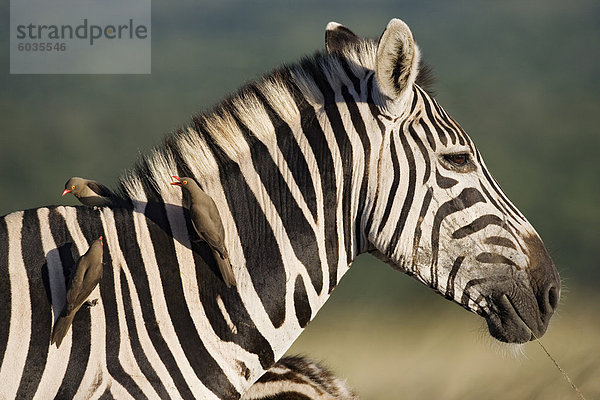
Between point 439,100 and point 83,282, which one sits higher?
point 439,100

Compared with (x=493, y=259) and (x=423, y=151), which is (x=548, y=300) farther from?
(x=423, y=151)

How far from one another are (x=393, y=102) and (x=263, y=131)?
0.70m

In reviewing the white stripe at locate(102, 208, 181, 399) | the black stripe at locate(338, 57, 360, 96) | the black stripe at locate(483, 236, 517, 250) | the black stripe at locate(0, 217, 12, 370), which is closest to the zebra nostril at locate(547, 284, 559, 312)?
the black stripe at locate(483, 236, 517, 250)

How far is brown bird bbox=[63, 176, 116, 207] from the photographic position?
3.91 m

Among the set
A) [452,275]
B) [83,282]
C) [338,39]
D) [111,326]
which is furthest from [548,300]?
[83,282]

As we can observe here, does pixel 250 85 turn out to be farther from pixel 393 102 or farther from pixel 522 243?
pixel 522 243

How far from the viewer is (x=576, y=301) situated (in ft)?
39.1

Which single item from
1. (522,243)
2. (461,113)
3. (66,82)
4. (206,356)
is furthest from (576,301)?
(66,82)

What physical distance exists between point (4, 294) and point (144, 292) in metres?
0.64

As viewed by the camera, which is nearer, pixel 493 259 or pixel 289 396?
pixel 493 259

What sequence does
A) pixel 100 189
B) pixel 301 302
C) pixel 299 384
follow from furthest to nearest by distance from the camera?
pixel 299 384, pixel 100 189, pixel 301 302

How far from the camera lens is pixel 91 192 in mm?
4086

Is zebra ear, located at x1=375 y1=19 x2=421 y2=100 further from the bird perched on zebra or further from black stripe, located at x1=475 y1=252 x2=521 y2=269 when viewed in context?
the bird perched on zebra

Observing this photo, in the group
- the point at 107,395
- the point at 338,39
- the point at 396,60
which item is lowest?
the point at 107,395
